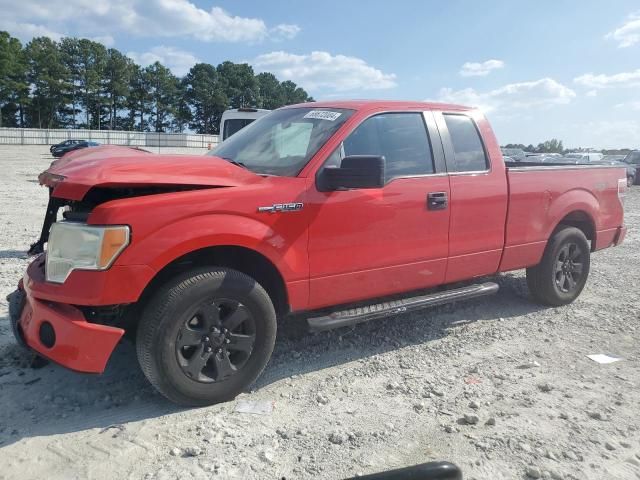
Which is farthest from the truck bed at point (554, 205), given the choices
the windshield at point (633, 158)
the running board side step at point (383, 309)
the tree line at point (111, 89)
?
the tree line at point (111, 89)

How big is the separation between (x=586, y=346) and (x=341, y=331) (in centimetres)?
208

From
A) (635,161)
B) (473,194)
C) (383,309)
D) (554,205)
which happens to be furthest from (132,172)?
(635,161)

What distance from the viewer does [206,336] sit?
3.29m

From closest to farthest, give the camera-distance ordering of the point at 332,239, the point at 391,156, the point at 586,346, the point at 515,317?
the point at 332,239 < the point at 391,156 < the point at 586,346 < the point at 515,317

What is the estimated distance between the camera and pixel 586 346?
4.57m

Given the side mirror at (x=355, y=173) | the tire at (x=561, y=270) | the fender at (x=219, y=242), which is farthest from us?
the tire at (x=561, y=270)

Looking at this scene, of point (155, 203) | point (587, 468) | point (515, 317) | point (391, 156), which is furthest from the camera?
point (515, 317)

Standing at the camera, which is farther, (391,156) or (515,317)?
(515,317)

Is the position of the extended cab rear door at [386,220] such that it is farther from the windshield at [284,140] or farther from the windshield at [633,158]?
the windshield at [633,158]

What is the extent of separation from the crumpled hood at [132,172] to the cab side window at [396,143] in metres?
0.88

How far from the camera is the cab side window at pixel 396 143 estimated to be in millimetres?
4016

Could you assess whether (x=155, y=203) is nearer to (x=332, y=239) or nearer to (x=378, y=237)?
(x=332, y=239)

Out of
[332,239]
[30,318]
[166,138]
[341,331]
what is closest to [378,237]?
[332,239]

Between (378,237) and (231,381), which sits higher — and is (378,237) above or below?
above
